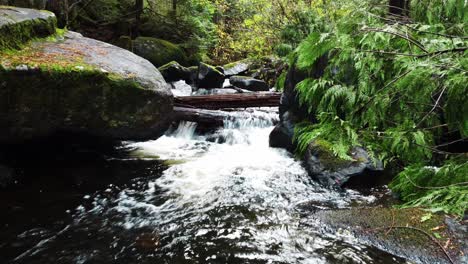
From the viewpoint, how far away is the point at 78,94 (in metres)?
4.92

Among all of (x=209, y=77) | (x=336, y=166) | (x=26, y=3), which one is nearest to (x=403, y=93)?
(x=336, y=166)

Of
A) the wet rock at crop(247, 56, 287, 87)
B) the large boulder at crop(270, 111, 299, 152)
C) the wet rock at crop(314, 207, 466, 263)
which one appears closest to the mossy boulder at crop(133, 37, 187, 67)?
the wet rock at crop(247, 56, 287, 87)

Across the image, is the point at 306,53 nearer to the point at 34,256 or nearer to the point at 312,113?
the point at 312,113

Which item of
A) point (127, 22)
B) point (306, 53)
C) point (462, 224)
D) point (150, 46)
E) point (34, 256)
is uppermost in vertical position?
point (127, 22)

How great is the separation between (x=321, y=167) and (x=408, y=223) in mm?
1889

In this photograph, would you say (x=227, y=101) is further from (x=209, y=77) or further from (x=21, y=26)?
(x=21, y=26)

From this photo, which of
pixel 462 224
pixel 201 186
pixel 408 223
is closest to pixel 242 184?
pixel 201 186

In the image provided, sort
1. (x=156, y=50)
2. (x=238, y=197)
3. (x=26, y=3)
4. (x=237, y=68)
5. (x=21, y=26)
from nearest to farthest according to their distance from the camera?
(x=238, y=197), (x=21, y=26), (x=26, y=3), (x=156, y=50), (x=237, y=68)

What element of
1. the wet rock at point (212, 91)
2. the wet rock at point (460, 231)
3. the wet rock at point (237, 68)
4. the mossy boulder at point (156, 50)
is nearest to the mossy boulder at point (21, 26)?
the wet rock at point (460, 231)

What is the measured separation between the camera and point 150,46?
1522 cm

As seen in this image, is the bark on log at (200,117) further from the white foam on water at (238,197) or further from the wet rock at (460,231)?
the wet rock at (460,231)

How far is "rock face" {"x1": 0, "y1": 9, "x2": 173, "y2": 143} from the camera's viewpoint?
4.43 meters

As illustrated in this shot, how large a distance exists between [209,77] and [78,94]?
945 centimetres

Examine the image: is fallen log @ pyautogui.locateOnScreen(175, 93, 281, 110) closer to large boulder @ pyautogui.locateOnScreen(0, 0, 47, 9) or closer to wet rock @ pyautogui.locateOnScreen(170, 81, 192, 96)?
wet rock @ pyautogui.locateOnScreen(170, 81, 192, 96)
